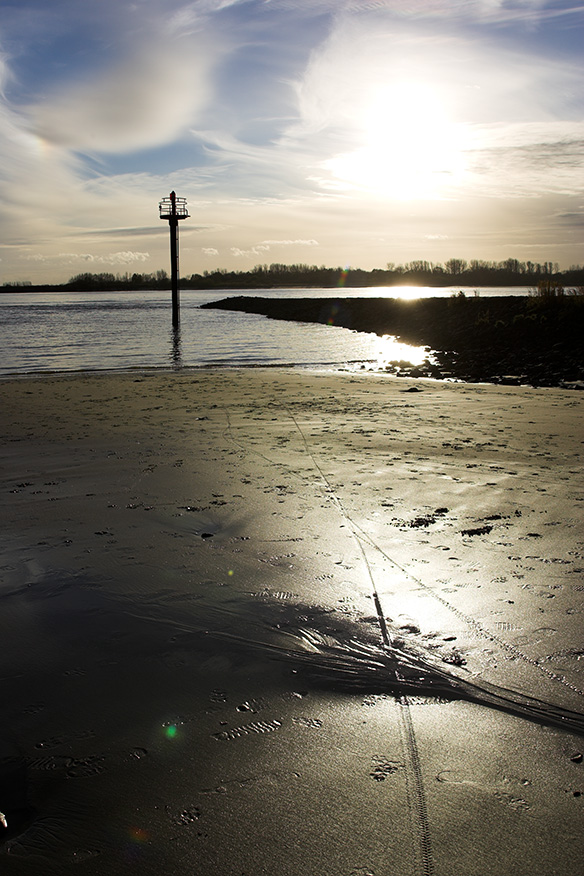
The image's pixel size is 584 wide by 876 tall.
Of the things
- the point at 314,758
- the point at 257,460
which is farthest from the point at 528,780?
the point at 257,460

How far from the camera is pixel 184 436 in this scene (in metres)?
8.30

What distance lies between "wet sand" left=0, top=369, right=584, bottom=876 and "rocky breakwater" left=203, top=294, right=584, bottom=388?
10566 mm

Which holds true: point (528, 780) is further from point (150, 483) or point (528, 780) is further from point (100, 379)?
point (100, 379)

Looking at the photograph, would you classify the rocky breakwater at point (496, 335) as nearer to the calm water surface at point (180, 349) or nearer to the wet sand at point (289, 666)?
the calm water surface at point (180, 349)

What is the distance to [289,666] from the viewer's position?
299 cm

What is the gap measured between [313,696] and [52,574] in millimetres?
2083

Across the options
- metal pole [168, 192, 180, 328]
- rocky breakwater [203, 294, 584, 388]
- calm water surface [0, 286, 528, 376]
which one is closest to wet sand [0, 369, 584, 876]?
rocky breakwater [203, 294, 584, 388]

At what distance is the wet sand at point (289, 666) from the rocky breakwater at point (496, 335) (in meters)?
10.6

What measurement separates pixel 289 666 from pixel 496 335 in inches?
845

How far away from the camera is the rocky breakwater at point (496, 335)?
1664 cm

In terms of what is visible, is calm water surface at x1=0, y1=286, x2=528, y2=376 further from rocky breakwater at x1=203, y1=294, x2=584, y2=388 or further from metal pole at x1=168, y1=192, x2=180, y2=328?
metal pole at x1=168, y1=192, x2=180, y2=328

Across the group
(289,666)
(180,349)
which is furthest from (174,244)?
(289,666)

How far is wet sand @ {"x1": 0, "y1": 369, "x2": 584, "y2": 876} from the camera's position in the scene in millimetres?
2016

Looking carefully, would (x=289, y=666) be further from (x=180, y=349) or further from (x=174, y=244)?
(x=174, y=244)
